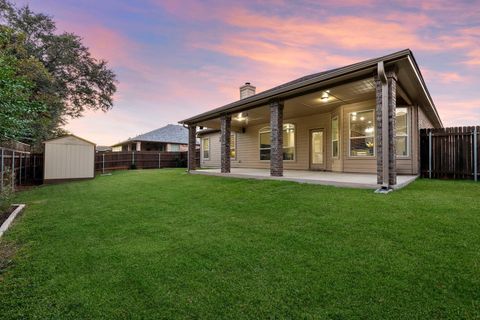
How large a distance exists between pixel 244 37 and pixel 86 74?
511 inches

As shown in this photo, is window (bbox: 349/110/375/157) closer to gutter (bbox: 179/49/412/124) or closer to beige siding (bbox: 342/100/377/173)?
beige siding (bbox: 342/100/377/173)

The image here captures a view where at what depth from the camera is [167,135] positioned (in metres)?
28.0

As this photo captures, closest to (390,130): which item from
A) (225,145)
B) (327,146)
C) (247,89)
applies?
(327,146)

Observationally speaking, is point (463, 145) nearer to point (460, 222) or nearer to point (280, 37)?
point (460, 222)

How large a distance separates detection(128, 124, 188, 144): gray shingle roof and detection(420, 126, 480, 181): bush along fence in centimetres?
2340

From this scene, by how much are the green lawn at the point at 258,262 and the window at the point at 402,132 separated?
4.08 meters

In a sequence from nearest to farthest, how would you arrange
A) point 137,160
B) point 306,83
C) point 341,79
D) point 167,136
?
point 341,79 < point 306,83 < point 137,160 < point 167,136

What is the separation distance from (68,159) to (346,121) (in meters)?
12.6

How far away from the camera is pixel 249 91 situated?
14516 millimetres

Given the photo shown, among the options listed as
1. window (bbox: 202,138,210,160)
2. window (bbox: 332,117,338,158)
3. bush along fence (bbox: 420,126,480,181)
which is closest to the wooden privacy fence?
window (bbox: 202,138,210,160)

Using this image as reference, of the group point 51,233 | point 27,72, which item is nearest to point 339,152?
point 51,233

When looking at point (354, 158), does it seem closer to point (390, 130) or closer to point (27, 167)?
point (390, 130)

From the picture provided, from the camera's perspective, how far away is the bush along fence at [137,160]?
15.8 meters

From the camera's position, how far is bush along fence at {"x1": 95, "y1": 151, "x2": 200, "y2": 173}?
15758mm
